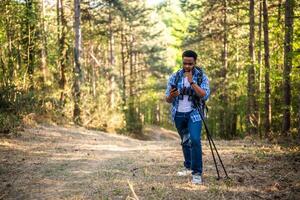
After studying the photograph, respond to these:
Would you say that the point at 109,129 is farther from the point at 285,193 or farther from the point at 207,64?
the point at 285,193

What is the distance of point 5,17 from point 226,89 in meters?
13.7

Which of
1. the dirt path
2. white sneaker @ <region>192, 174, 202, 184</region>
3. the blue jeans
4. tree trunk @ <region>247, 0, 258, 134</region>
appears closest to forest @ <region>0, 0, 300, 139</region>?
tree trunk @ <region>247, 0, 258, 134</region>

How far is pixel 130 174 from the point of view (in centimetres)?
729

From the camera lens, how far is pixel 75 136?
45.1 feet

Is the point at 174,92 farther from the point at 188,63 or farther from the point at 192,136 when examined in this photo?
the point at 192,136

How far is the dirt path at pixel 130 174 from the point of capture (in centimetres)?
589

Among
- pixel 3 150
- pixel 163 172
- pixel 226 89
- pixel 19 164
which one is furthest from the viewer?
pixel 226 89

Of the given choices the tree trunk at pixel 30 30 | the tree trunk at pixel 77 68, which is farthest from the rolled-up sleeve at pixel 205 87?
the tree trunk at pixel 77 68

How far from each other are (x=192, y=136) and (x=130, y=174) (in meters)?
1.72

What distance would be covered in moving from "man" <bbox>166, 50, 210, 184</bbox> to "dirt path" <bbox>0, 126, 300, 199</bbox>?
497mm

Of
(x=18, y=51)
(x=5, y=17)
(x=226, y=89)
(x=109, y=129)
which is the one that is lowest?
(x=109, y=129)

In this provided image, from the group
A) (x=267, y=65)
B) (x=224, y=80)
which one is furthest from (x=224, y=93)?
(x=267, y=65)

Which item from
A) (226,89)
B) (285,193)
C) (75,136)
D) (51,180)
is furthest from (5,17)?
(226,89)

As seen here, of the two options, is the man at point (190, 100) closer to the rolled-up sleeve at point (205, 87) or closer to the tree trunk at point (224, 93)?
the rolled-up sleeve at point (205, 87)
